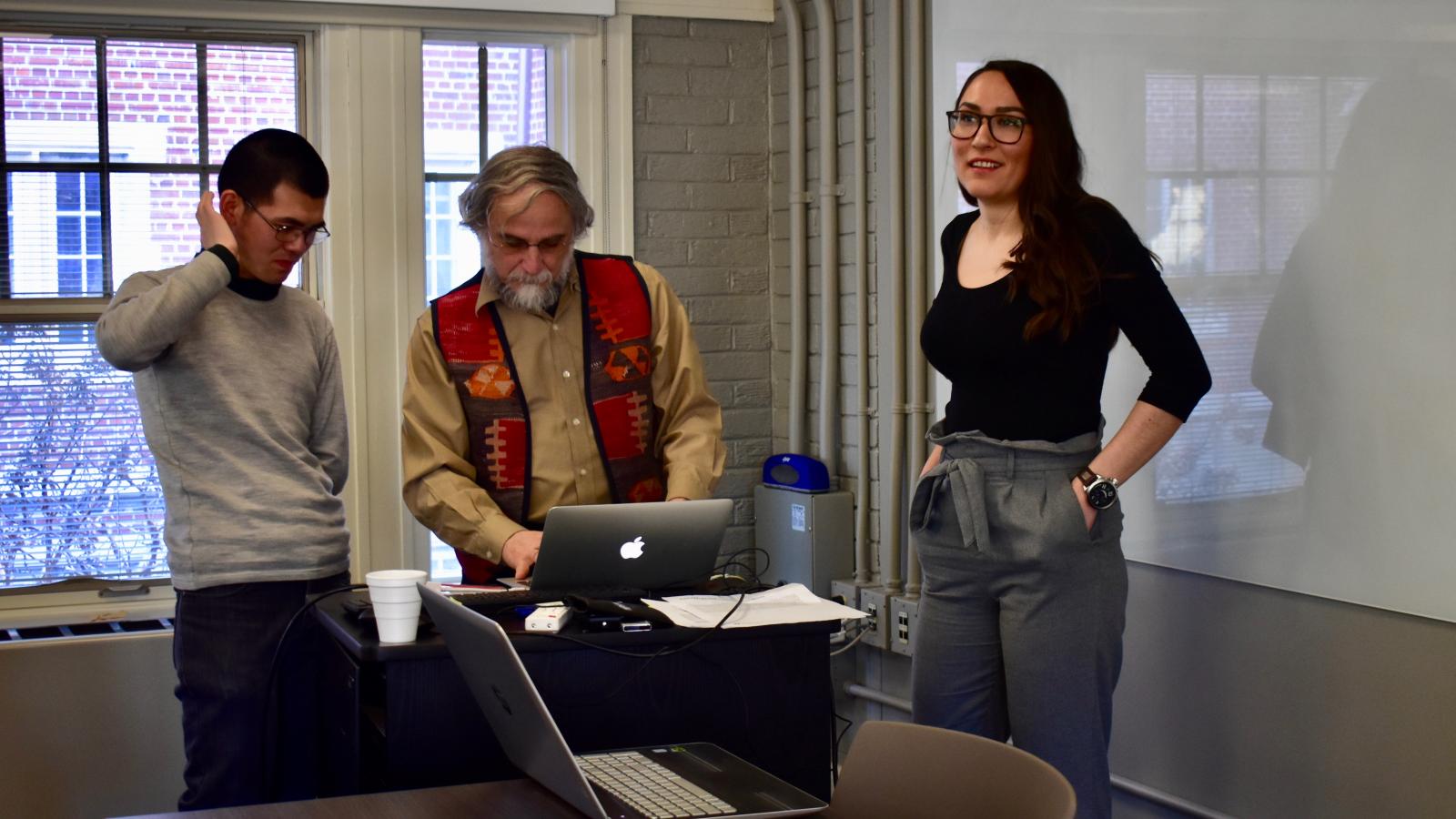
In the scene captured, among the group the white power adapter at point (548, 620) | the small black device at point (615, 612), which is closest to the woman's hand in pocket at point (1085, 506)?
the small black device at point (615, 612)

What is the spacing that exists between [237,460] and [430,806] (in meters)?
1.19

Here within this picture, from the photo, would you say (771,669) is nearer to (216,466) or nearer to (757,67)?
(216,466)

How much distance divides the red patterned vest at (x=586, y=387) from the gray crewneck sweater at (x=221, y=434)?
0.30 metres

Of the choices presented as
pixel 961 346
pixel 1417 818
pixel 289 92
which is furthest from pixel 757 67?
pixel 1417 818

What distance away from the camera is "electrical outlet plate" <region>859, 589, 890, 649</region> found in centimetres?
359

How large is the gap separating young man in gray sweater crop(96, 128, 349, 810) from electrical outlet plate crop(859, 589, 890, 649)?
149 centimetres

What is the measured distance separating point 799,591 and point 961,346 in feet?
1.51

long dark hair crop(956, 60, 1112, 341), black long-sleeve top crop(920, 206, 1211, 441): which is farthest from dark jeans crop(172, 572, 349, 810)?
long dark hair crop(956, 60, 1112, 341)

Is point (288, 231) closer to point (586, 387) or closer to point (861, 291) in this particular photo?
point (586, 387)

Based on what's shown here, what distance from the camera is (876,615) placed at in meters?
3.62

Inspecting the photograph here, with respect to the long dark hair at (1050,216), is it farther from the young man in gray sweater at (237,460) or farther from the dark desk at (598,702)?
the young man in gray sweater at (237,460)

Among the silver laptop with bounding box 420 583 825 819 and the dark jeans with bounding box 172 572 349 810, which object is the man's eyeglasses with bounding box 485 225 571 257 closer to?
the dark jeans with bounding box 172 572 349 810

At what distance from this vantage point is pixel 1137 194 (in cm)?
276

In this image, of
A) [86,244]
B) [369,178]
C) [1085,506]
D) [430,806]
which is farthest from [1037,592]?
[86,244]
